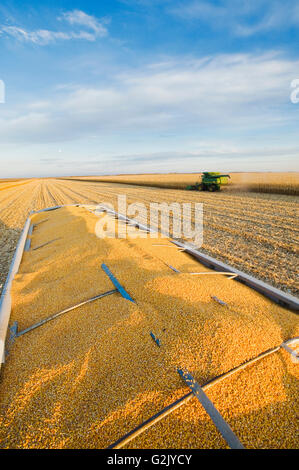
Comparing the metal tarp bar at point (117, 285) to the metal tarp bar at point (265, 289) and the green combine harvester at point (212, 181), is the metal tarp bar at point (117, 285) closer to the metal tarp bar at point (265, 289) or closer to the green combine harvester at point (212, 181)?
the metal tarp bar at point (265, 289)

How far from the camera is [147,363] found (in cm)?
140

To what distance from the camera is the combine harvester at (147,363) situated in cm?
109

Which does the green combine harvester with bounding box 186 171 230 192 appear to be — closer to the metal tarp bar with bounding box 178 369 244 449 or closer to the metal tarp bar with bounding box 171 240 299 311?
the metal tarp bar with bounding box 171 240 299 311

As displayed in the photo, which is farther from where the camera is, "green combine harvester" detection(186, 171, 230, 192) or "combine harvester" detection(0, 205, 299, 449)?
"green combine harvester" detection(186, 171, 230, 192)

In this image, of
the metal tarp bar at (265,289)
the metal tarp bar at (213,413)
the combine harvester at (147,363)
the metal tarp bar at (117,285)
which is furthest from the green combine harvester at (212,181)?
the metal tarp bar at (213,413)

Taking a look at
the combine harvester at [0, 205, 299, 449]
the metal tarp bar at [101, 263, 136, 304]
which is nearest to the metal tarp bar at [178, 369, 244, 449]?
the combine harvester at [0, 205, 299, 449]

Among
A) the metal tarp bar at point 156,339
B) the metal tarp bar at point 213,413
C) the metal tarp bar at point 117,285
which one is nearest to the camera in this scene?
the metal tarp bar at point 213,413

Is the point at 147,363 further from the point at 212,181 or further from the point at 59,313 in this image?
the point at 212,181

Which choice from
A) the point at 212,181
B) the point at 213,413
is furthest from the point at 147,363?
the point at 212,181

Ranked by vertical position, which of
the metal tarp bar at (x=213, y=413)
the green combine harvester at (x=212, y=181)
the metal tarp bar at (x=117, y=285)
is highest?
the green combine harvester at (x=212, y=181)

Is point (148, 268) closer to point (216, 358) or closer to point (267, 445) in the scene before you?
point (216, 358)

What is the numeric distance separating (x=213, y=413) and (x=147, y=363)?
0.45 m

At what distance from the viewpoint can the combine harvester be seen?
109 cm
